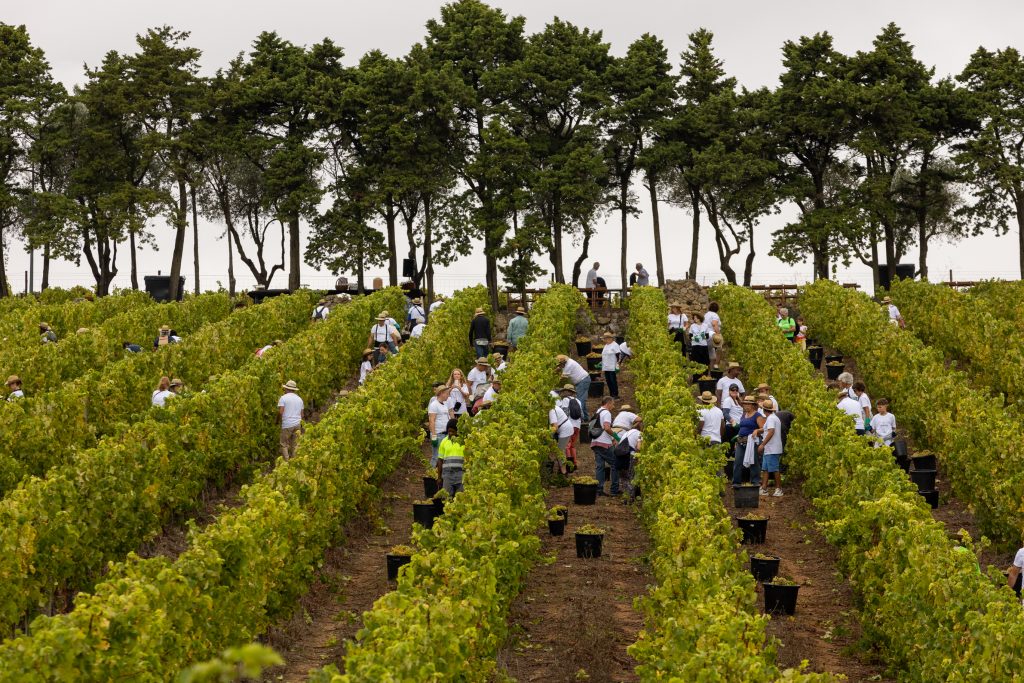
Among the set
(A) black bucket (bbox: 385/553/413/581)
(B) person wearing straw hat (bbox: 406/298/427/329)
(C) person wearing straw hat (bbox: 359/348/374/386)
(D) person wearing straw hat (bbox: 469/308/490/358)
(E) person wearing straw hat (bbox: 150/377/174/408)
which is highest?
(B) person wearing straw hat (bbox: 406/298/427/329)

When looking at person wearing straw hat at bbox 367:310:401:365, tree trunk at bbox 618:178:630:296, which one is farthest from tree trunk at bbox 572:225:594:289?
person wearing straw hat at bbox 367:310:401:365

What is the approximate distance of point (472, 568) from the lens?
545 inches

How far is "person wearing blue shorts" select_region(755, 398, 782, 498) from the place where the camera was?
68.4 feet

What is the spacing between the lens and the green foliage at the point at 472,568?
11164 millimetres

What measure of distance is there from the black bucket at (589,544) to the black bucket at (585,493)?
7.73 feet

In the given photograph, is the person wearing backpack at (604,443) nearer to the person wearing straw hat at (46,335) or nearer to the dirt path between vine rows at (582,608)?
the dirt path between vine rows at (582,608)

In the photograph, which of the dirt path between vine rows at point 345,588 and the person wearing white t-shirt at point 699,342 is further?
the person wearing white t-shirt at point 699,342

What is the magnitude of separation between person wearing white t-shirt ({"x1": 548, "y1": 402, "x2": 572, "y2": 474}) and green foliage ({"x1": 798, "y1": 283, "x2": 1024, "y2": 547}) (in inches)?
219

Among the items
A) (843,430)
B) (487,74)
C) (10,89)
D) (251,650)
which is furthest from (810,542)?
(10,89)

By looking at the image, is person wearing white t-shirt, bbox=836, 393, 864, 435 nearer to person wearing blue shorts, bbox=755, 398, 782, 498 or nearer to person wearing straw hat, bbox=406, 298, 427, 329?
person wearing blue shorts, bbox=755, 398, 782, 498

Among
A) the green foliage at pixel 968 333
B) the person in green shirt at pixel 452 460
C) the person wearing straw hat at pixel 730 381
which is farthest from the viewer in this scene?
the green foliage at pixel 968 333

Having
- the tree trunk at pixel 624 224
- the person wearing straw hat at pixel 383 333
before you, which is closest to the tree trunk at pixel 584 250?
the tree trunk at pixel 624 224

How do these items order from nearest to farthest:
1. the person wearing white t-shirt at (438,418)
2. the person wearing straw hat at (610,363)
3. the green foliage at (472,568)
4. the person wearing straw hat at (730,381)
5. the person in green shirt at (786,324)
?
the green foliage at (472,568) → the person wearing white t-shirt at (438,418) → the person wearing straw hat at (730,381) → the person wearing straw hat at (610,363) → the person in green shirt at (786,324)

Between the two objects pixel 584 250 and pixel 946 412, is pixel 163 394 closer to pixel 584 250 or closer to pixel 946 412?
pixel 946 412
